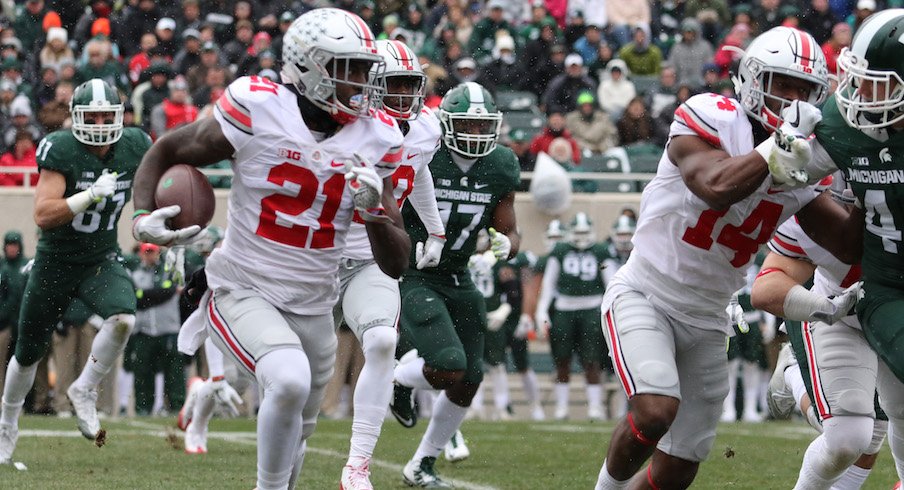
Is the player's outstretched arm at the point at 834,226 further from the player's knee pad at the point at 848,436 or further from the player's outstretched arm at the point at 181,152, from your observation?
the player's outstretched arm at the point at 181,152

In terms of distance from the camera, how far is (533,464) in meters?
7.68

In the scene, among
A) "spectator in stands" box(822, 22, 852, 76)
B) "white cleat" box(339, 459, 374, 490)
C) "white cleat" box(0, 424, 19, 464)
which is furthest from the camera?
"spectator in stands" box(822, 22, 852, 76)

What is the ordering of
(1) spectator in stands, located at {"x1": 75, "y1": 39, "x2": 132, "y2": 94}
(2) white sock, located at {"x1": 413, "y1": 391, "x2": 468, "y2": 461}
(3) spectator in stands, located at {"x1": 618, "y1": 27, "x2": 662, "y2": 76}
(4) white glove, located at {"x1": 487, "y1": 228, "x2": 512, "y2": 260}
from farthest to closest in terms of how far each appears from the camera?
(3) spectator in stands, located at {"x1": 618, "y1": 27, "x2": 662, "y2": 76}, (1) spectator in stands, located at {"x1": 75, "y1": 39, "x2": 132, "y2": 94}, (4) white glove, located at {"x1": 487, "y1": 228, "x2": 512, "y2": 260}, (2) white sock, located at {"x1": 413, "y1": 391, "x2": 468, "y2": 461}

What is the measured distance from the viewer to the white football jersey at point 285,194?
4.52 meters

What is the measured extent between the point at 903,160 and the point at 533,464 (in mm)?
3840

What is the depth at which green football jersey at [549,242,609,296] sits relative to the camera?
40.1ft

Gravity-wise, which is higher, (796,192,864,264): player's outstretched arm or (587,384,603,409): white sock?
(796,192,864,264): player's outstretched arm

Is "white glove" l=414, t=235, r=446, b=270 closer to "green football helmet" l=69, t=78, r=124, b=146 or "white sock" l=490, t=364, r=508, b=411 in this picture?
"green football helmet" l=69, t=78, r=124, b=146

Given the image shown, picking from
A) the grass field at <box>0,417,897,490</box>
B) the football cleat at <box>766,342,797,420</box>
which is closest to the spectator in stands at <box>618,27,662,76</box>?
the grass field at <box>0,417,897,490</box>

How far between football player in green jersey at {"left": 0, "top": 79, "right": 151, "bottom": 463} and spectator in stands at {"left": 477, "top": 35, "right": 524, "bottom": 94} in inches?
301

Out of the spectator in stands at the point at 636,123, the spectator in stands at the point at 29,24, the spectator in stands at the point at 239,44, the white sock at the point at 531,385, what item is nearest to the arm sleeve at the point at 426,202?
the white sock at the point at 531,385

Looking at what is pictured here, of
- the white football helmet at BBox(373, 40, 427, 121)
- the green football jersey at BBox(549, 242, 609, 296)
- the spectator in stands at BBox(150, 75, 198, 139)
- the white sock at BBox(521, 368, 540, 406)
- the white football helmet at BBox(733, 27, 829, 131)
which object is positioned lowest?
the white sock at BBox(521, 368, 540, 406)

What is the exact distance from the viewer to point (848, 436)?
4.56 metres

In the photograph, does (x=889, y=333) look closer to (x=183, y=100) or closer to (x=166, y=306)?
(x=166, y=306)
